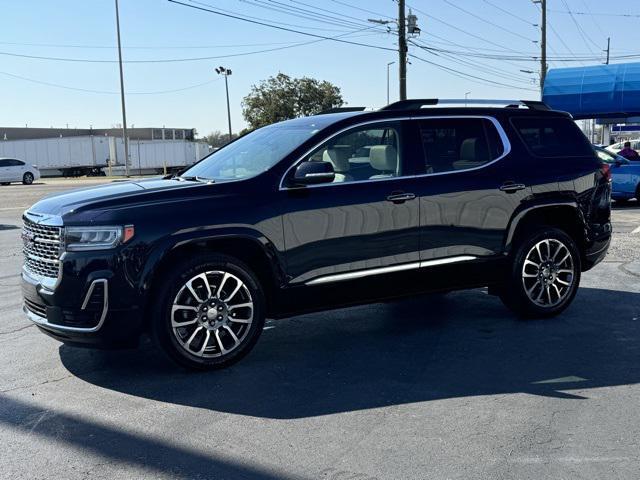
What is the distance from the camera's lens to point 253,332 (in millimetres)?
5023

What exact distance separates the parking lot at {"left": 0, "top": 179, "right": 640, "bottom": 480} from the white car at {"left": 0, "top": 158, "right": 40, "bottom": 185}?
1474 inches

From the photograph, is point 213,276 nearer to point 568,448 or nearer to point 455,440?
point 455,440

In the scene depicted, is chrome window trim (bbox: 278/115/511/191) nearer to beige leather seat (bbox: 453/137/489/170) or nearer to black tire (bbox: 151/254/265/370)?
Result: beige leather seat (bbox: 453/137/489/170)

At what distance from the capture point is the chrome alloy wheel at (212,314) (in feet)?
15.7

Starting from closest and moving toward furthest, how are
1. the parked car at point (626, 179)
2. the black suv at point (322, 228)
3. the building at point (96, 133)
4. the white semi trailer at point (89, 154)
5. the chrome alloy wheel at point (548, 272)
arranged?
the black suv at point (322, 228) → the chrome alloy wheel at point (548, 272) → the parked car at point (626, 179) → the white semi trailer at point (89, 154) → the building at point (96, 133)

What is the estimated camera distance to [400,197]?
544cm

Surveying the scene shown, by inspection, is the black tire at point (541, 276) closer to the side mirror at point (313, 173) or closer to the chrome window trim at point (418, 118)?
the chrome window trim at point (418, 118)

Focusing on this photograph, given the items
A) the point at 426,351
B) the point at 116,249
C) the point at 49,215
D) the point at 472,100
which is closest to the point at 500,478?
the point at 426,351

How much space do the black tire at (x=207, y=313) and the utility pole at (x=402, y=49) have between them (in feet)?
79.7

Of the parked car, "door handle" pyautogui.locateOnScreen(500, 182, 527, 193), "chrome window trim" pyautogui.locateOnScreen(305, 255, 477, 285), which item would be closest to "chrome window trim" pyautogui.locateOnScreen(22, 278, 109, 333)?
"chrome window trim" pyautogui.locateOnScreen(305, 255, 477, 285)

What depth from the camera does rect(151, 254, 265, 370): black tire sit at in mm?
4707

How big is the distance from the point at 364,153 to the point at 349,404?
2145 millimetres

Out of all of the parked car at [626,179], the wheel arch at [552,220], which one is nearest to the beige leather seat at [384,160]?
the wheel arch at [552,220]

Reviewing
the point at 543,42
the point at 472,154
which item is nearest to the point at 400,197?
the point at 472,154
